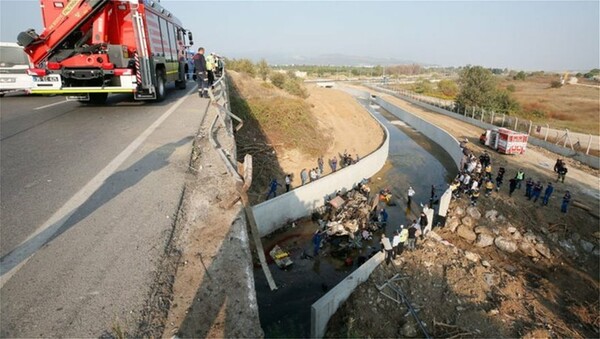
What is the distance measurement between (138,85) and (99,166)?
561 centimetres

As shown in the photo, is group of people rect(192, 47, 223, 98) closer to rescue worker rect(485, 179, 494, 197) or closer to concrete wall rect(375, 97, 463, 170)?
rescue worker rect(485, 179, 494, 197)

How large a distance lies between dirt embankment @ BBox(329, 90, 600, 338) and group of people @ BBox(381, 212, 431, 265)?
0.35 metres

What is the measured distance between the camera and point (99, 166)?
6.67 meters

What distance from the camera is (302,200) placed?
55.6ft

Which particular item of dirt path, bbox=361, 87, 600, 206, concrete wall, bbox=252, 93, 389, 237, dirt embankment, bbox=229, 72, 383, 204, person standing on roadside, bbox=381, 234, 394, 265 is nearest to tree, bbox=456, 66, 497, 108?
dirt path, bbox=361, 87, 600, 206

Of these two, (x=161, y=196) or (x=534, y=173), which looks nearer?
(x=161, y=196)

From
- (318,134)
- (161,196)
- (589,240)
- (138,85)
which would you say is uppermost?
(138,85)

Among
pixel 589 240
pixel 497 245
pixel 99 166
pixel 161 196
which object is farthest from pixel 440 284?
pixel 99 166

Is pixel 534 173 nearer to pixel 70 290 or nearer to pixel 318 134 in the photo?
pixel 318 134

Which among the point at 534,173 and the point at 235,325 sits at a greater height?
the point at 235,325

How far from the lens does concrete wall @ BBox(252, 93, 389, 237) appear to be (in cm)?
1489

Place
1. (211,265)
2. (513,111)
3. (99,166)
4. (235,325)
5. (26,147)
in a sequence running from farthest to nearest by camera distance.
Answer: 1. (513,111)
2. (26,147)
3. (99,166)
4. (211,265)
5. (235,325)

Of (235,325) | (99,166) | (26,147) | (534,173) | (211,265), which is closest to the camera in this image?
(235,325)

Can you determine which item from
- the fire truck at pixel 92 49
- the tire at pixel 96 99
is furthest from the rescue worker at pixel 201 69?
the tire at pixel 96 99
